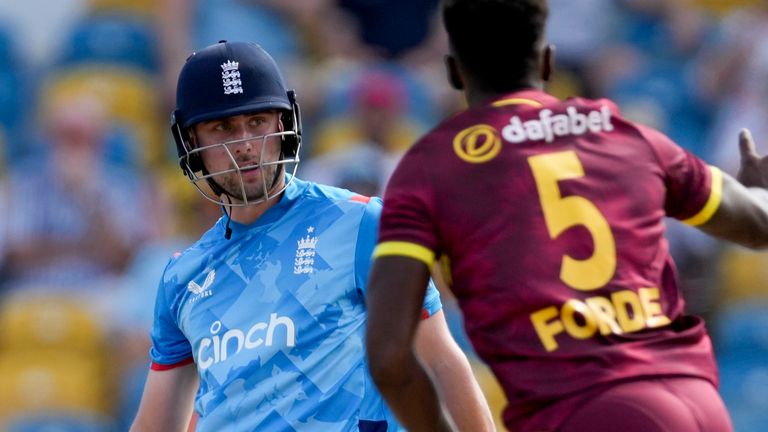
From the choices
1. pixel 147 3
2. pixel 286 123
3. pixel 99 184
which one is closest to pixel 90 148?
pixel 99 184

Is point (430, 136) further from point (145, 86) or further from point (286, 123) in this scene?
point (145, 86)

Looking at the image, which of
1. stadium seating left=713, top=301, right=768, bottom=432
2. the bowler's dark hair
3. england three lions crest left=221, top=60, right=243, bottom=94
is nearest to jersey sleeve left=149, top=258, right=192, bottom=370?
england three lions crest left=221, top=60, right=243, bottom=94

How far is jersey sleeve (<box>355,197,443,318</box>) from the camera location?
13.5ft

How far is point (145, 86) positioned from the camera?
9992mm

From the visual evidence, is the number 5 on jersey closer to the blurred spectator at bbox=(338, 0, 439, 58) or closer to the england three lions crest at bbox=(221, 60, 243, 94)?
the england three lions crest at bbox=(221, 60, 243, 94)

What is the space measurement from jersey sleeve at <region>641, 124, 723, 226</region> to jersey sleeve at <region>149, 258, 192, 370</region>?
6.16 ft

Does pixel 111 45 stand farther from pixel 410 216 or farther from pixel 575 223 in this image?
pixel 575 223

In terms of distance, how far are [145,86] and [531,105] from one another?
7.20 m

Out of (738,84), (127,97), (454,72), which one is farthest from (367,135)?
(454,72)

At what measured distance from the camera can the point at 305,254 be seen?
4238mm

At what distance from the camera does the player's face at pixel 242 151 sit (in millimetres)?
4340

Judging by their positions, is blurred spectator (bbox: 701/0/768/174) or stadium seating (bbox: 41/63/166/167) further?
stadium seating (bbox: 41/63/166/167)

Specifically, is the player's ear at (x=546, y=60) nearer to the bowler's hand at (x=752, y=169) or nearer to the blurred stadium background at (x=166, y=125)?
the bowler's hand at (x=752, y=169)

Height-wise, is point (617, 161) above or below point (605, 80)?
above
